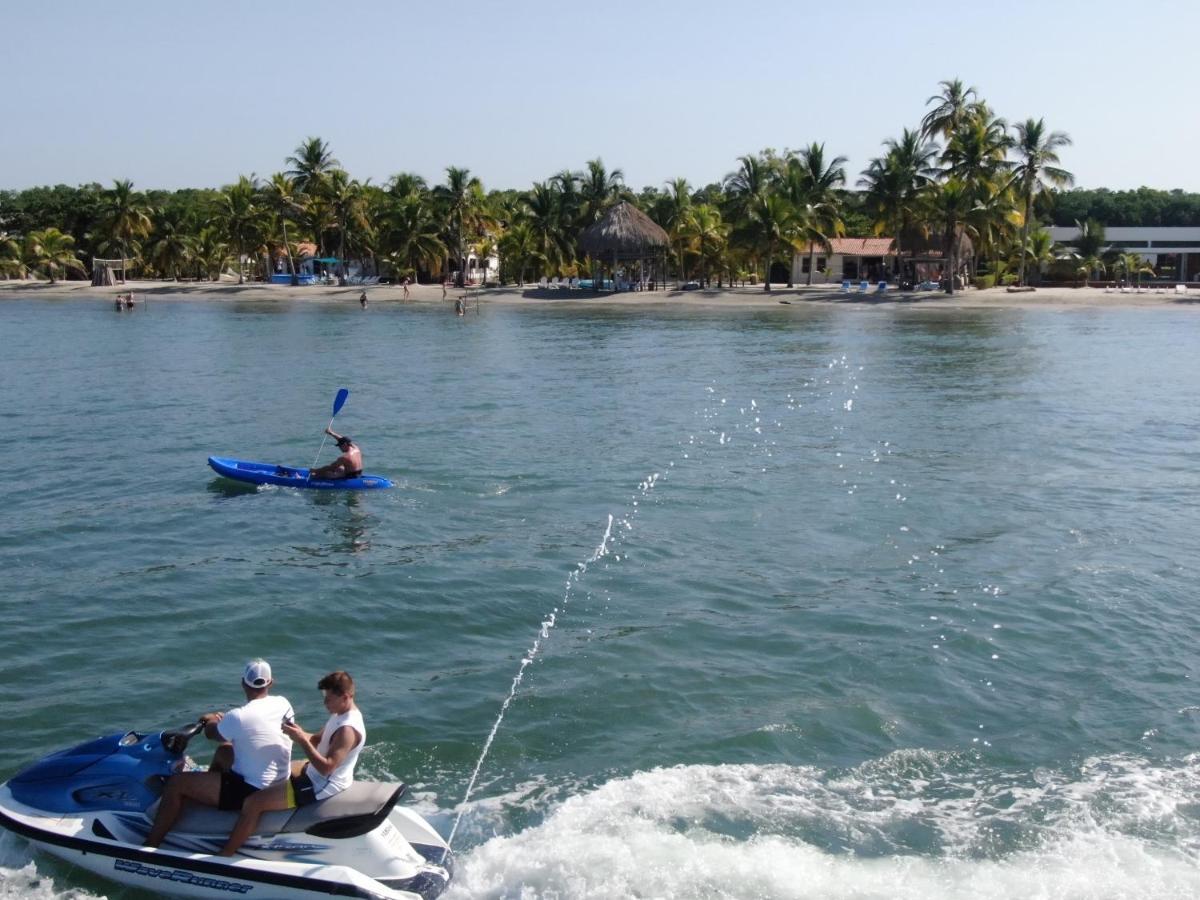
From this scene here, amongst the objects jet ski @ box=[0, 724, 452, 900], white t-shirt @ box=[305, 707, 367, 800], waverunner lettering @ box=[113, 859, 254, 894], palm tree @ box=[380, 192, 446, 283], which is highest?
palm tree @ box=[380, 192, 446, 283]

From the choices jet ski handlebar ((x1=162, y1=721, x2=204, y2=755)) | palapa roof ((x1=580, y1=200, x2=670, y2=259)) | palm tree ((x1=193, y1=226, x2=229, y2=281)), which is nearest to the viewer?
jet ski handlebar ((x1=162, y1=721, x2=204, y2=755))

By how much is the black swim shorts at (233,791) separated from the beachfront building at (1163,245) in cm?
9643

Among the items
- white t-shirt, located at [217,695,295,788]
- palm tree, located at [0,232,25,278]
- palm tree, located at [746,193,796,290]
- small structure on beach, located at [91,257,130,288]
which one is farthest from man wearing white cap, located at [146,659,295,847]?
palm tree, located at [0,232,25,278]

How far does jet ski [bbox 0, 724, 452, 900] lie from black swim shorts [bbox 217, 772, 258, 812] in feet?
0.33

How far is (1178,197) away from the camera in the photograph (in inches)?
4126

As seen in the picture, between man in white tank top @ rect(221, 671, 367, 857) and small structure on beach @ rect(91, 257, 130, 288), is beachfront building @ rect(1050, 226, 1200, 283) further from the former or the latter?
man in white tank top @ rect(221, 671, 367, 857)

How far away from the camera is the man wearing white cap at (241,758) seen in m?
8.23

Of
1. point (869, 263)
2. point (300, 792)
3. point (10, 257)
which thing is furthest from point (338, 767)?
point (10, 257)

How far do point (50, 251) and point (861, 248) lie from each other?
6587cm

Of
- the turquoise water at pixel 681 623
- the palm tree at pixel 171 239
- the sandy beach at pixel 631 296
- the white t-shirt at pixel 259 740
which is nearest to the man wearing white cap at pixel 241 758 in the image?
the white t-shirt at pixel 259 740

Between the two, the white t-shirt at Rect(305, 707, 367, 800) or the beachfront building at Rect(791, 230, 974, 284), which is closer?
the white t-shirt at Rect(305, 707, 367, 800)

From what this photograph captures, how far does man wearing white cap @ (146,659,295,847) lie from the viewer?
8227mm

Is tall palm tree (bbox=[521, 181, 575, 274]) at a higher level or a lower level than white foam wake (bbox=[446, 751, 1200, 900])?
higher

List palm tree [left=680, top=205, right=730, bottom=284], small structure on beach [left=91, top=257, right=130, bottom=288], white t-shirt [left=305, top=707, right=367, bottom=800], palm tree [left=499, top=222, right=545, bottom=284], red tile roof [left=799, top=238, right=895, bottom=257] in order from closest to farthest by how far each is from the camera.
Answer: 1. white t-shirt [left=305, top=707, right=367, bottom=800]
2. palm tree [left=680, top=205, right=730, bottom=284]
3. palm tree [left=499, top=222, right=545, bottom=284]
4. red tile roof [left=799, top=238, right=895, bottom=257]
5. small structure on beach [left=91, top=257, right=130, bottom=288]
